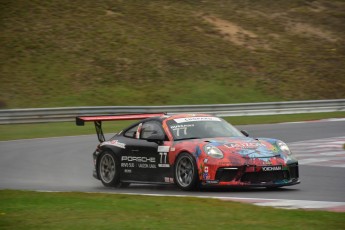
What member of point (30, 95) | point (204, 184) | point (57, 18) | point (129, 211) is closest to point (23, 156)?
point (204, 184)

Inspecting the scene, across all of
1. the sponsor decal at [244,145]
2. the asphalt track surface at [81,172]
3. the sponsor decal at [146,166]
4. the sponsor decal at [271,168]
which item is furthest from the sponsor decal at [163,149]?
the sponsor decal at [271,168]

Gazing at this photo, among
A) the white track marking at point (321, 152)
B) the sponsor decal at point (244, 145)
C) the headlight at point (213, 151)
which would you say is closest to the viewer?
the headlight at point (213, 151)

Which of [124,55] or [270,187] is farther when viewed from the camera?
[124,55]

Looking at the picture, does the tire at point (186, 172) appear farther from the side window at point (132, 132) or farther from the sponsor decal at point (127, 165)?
the side window at point (132, 132)

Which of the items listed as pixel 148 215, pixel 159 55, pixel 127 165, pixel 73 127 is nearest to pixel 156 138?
pixel 127 165

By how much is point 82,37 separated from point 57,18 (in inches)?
83.3

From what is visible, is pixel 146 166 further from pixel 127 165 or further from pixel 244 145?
pixel 244 145

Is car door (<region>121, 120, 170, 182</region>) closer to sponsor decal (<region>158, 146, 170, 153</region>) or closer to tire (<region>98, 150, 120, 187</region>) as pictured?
sponsor decal (<region>158, 146, 170, 153</region>)

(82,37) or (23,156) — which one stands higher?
(82,37)

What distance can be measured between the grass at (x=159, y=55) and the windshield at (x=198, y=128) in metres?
22.3

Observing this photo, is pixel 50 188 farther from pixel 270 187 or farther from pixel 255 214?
pixel 255 214

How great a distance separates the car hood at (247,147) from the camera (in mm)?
11977

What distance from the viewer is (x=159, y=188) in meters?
13.1

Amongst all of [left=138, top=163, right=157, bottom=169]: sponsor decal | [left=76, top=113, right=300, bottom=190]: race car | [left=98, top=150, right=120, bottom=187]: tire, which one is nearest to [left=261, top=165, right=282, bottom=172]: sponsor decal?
[left=76, top=113, right=300, bottom=190]: race car
